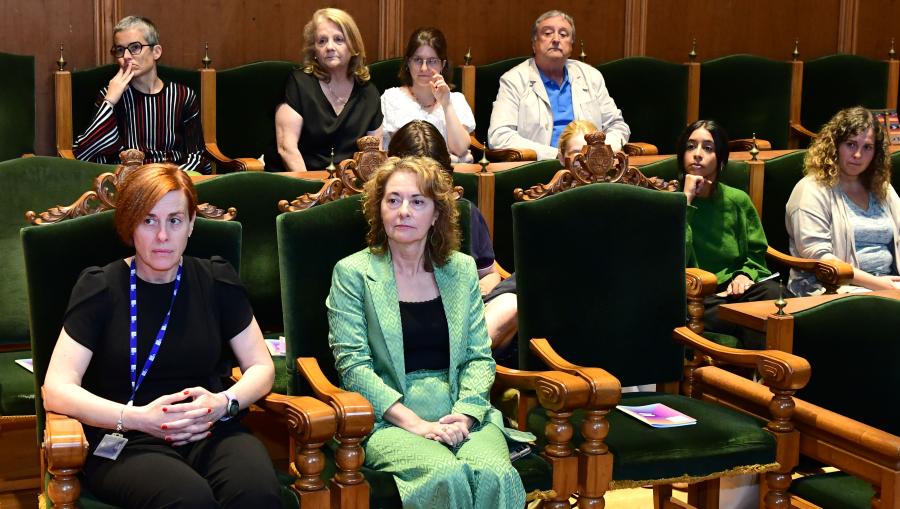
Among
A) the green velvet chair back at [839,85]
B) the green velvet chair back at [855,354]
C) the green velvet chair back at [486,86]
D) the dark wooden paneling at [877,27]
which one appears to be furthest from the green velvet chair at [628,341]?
the dark wooden paneling at [877,27]

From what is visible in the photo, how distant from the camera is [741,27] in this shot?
5.31 meters

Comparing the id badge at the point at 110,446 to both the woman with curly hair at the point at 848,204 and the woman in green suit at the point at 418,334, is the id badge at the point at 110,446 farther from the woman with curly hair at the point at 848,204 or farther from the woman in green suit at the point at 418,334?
the woman with curly hair at the point at 848,204

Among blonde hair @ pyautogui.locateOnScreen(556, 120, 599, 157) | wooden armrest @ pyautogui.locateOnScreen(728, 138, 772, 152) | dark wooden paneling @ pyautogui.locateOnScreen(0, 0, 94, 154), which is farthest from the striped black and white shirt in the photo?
wooden armrest @ pyautogui.locateOnScreen(728, 138, 772, 152)

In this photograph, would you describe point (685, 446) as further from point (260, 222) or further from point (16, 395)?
point (16, 395)

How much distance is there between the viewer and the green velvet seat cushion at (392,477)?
1.98 metres

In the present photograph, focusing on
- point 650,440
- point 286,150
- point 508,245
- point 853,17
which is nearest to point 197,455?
point 650,440

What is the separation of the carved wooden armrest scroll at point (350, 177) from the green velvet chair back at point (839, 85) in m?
3.13

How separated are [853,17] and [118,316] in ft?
14.6

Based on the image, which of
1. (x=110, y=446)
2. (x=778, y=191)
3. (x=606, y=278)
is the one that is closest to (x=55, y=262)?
(x=110, y=446)

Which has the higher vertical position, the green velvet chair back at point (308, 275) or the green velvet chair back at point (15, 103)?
the green velvet chair back at point (15, 103)

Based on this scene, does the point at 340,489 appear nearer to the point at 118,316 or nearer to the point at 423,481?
the point at 423,481

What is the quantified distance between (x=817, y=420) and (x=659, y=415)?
30cm

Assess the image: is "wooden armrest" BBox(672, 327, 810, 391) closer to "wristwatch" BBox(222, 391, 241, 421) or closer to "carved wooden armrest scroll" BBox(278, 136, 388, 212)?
"carved wooden armrest scroll" BBox(278, 136, 388, 212)

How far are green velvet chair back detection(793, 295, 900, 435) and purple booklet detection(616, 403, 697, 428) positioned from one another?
0.94 ft
